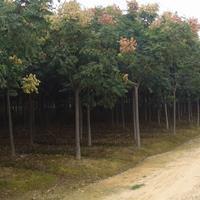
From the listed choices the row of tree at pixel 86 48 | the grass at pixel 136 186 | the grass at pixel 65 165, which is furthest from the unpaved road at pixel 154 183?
the row of tree at pixel 86 48

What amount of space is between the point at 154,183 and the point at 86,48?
742cm

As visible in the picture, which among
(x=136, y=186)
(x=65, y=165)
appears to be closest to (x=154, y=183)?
(x=136, y=186)

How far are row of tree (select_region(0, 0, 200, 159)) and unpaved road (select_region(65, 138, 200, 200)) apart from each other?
13.1ft

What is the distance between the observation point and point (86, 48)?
24.5 m

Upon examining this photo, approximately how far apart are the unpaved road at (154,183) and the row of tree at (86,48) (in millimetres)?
3981

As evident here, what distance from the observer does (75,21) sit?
24.2m

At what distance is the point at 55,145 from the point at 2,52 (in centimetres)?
1707

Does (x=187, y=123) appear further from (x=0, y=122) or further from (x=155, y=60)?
(x=155, y=60)

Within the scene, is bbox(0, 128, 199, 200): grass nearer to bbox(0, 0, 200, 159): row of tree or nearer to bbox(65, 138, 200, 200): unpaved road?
bbox(65, 138, 200, 200): unpaved road

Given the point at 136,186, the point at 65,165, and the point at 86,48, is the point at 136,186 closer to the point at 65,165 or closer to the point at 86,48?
the point at 65,165

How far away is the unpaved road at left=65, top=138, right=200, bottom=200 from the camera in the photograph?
17875 millimetres

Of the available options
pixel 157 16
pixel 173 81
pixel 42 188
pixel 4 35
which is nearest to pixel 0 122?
pixel 173 81

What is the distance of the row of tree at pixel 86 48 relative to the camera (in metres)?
17.3

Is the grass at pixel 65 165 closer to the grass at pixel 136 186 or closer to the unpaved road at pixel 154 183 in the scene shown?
the grass at pixel 136 186
